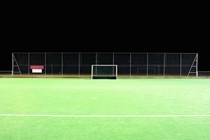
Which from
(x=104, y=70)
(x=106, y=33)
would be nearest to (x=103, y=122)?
(x=104, y=70)

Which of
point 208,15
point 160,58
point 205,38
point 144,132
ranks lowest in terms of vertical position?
point 144,132

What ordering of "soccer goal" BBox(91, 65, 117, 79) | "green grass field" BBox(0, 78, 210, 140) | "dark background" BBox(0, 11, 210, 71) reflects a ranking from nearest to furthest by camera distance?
"green grass field" BBox(0, 78, 210, 140) < "soccer goal" BBox(91, 65, 117, 79) < "dark background" BBox(0, 11, 210, 71)

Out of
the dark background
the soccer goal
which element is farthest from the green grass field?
the dark background

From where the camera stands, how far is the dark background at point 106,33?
37.0m

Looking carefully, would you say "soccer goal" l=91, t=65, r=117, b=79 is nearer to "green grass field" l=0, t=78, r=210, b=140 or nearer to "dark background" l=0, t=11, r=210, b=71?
"dark background" l=0, t=11, r=210, b=71

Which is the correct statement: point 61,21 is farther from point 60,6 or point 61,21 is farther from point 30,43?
point 30,43

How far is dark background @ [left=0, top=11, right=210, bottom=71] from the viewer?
36969mm

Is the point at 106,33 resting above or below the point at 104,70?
above

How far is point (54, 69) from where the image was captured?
2873 centimetres

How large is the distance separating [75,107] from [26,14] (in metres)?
30.4

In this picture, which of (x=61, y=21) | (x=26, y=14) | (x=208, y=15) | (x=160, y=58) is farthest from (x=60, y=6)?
(x=208, y=15)

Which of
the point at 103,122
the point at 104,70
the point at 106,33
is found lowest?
the point at 103,122

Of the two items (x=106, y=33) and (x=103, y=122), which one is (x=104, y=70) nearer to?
(x=106, y=33)

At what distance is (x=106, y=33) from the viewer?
37.3m
